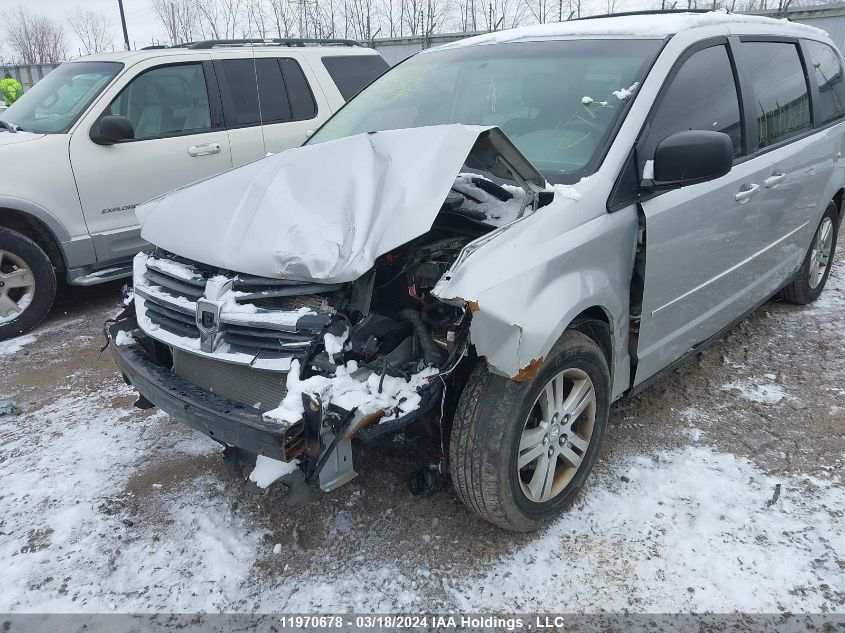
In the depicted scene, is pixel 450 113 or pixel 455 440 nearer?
pixel 455 440

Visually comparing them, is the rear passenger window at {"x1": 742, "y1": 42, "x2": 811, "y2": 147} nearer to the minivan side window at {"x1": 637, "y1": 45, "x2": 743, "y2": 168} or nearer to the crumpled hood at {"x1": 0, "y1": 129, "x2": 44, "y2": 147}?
the minivan side window at {"x1": 637, "y1": 45, "x2": 743, "y2": 168}

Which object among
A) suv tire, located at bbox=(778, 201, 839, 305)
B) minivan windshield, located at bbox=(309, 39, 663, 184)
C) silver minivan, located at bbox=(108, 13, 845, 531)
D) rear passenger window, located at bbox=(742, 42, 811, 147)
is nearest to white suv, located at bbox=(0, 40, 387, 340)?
minivan windshield, located at bbox=(309, 39, 663, 184)

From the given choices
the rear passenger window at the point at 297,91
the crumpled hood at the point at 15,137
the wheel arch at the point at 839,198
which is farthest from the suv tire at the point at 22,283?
the wheel arch at the point at 839,198

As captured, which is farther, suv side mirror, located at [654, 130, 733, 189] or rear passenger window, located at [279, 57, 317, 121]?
rear passenger window, located at [279, 57, 317, 121]

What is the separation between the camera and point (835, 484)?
2928 millimetres

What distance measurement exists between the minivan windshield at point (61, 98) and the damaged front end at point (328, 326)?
10.3 feet

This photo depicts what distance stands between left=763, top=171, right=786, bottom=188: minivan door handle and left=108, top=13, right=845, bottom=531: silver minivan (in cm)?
11

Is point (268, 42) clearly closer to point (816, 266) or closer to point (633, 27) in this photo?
point (633, 27)

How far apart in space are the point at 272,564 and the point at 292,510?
327 millimetres

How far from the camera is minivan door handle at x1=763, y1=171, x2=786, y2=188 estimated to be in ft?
11.7

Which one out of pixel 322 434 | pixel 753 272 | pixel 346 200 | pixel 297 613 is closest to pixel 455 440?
pixel 322 434

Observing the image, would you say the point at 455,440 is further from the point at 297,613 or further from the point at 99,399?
the point at 99,399

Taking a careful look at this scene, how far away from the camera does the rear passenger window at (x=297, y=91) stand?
20.0ft

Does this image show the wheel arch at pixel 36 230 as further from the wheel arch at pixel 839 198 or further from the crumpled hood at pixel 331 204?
the wheel arch at pixel 839 198
